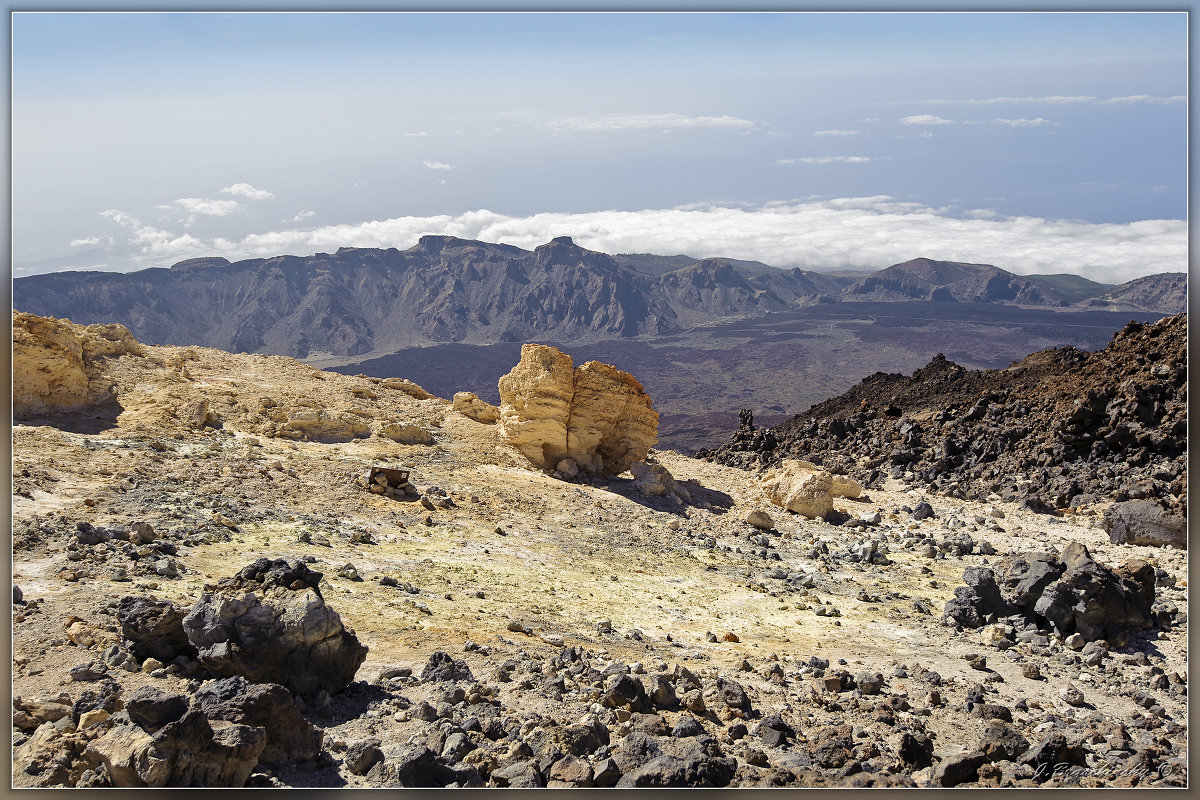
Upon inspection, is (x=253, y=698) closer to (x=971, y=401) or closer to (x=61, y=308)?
(x=971, y=401)

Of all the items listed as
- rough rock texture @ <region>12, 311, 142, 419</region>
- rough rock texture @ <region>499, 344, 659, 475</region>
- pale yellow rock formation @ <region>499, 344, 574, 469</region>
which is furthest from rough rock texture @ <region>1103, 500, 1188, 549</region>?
rough rock texture @ <region>12, 311, 142, 419</region>

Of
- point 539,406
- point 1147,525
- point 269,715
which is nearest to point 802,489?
point 539,406

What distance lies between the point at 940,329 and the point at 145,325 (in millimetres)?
161972

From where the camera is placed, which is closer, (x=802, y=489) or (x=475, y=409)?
(x=802, y=489)

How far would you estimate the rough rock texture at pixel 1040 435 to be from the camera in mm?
22453

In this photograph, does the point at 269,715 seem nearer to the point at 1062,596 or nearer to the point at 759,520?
the point at 1062,596

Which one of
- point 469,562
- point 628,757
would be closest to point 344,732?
point 628,757

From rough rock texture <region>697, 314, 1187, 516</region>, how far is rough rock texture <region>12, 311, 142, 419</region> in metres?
20.5

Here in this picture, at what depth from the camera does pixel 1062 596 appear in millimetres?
11633

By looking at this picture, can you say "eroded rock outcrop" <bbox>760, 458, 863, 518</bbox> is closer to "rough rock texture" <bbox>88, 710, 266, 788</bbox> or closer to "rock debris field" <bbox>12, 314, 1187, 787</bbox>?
"rock debris field" <bbox>12, 314, 1187, 787</bbox>

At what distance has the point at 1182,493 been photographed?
20.0 meters

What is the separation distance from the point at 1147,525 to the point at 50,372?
2230 centimetres

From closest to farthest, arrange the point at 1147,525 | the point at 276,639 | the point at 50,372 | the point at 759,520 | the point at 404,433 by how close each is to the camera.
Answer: the point at 276,639, the point at 1147,525, the point at 50,372, the point at 759,520, the point at 404,433

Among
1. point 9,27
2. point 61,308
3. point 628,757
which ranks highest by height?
point 61,308
